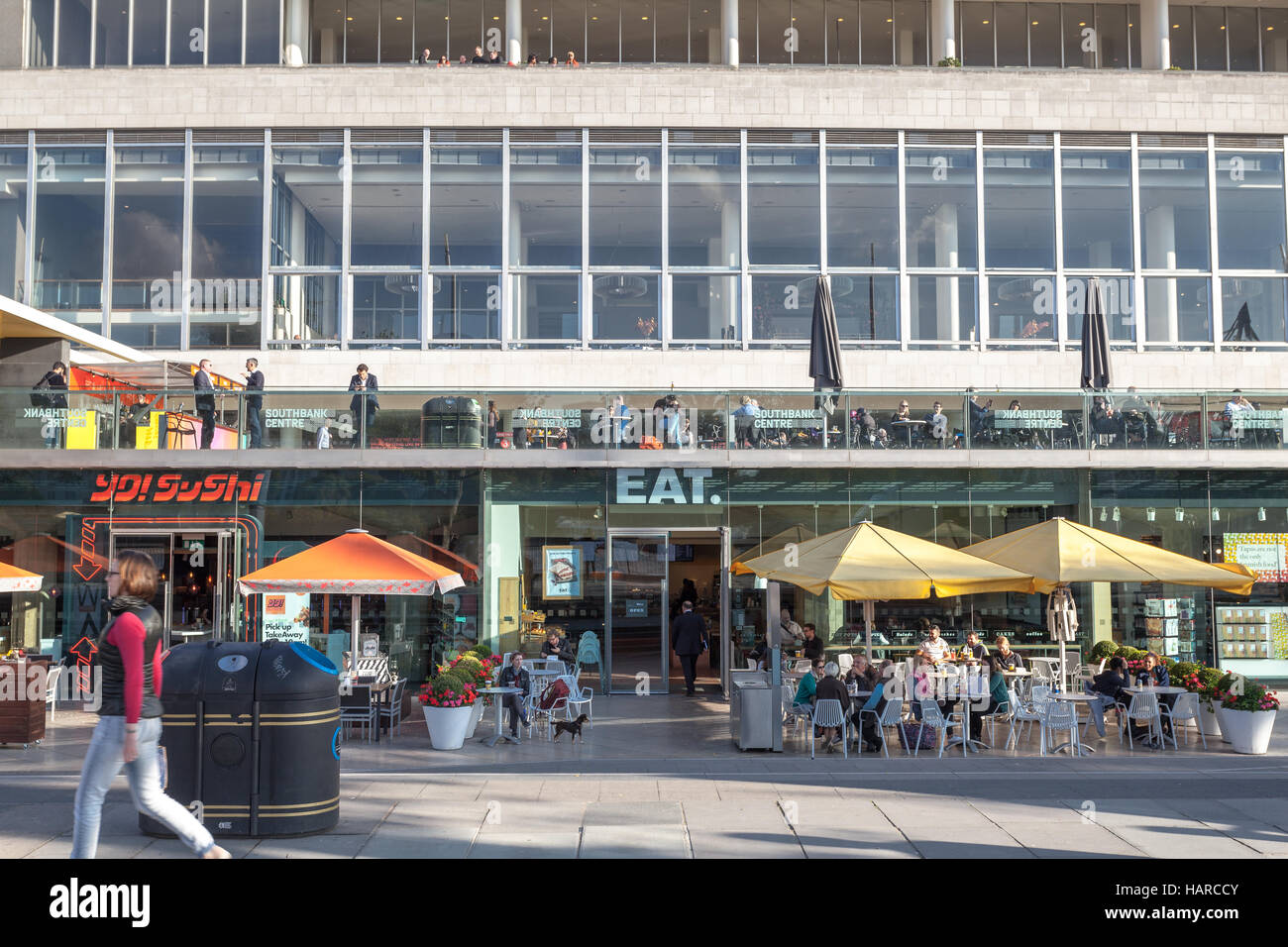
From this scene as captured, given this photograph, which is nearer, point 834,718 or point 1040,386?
point 834,718

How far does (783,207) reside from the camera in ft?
80.8

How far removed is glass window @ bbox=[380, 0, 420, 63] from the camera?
27516 mm

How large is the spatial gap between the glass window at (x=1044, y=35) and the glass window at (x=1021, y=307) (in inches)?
288

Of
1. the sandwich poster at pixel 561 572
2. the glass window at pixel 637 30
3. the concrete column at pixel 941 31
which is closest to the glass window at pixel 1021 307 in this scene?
the concrete column at pixel 941 31

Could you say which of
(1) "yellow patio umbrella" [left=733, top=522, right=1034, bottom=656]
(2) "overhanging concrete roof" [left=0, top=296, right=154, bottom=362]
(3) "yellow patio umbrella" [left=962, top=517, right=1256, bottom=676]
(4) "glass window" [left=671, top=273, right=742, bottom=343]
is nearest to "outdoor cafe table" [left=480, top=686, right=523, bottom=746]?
(1) "yellow patio umbrella" [left=733, top=522, right=1034, bottom=656]

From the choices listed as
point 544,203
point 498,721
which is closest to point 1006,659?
point 498,721

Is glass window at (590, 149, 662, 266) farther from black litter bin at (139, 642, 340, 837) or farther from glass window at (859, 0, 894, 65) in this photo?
black litter bin at (139, 642, 340, 837)

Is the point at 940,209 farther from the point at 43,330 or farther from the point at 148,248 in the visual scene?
the point at 43,330

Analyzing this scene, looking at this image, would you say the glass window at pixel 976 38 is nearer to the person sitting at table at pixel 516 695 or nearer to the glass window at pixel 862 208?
the glass window at pixel 862 208

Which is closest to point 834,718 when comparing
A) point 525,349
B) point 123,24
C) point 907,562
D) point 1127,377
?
point 907,562

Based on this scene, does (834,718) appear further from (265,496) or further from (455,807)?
(265,496)

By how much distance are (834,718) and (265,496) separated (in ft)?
36.0

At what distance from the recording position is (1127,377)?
24.3m

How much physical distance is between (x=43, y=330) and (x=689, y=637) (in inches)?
487
